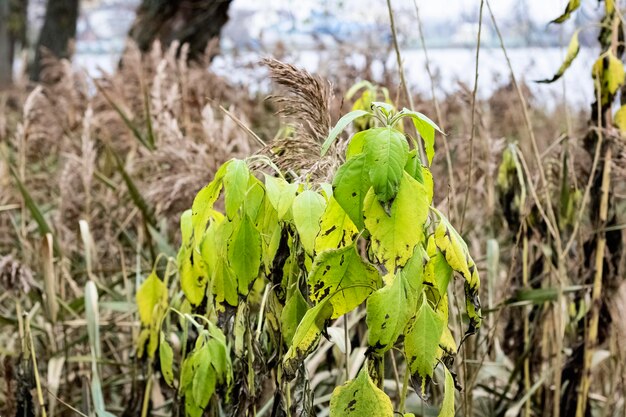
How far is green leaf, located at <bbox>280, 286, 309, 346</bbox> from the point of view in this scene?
35.8 inches

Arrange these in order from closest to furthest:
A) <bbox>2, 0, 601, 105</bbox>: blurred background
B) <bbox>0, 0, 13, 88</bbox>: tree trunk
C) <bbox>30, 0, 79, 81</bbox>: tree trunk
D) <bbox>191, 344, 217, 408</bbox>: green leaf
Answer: <bbox>191, 344, 217, 408</bbox>: green leaf → <bbox>2, 0, 601, 105</bbox>: blurred background → <bbox>30, 0, 79, 81</bbox>: tree trunk → <bbox>0, 0, 13, 88</bbox>: tree trunk

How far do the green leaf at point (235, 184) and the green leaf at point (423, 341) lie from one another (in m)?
0.22

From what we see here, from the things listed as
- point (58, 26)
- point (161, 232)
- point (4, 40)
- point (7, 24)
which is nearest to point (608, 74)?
point (161, 232)

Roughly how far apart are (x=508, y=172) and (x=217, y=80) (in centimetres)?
151

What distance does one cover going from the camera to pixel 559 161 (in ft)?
5.72

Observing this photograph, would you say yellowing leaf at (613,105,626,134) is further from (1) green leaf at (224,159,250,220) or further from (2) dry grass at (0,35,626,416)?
(1) green leaf at (224,159,250,220)

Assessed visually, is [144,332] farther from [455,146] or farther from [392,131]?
[455,146]

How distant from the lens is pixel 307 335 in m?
0.82

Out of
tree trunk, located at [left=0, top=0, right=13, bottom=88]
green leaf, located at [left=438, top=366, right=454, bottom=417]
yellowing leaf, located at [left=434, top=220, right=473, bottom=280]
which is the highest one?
yellowing leaf, located at [left=434, top=220, right=473, bottom=280]

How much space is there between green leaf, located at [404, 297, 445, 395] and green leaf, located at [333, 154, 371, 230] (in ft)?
0.41

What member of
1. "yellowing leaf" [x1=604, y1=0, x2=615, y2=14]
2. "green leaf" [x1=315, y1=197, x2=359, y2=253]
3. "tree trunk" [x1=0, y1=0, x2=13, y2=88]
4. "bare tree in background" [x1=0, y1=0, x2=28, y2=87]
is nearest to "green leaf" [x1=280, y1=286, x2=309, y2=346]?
"green leaf" [x1=315, y1=197, x2=359, y2=253]

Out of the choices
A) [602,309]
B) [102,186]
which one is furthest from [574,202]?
[102,186]

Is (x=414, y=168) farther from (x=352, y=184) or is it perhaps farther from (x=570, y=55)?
(x=570, y=55)

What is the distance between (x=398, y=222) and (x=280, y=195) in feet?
0.54
